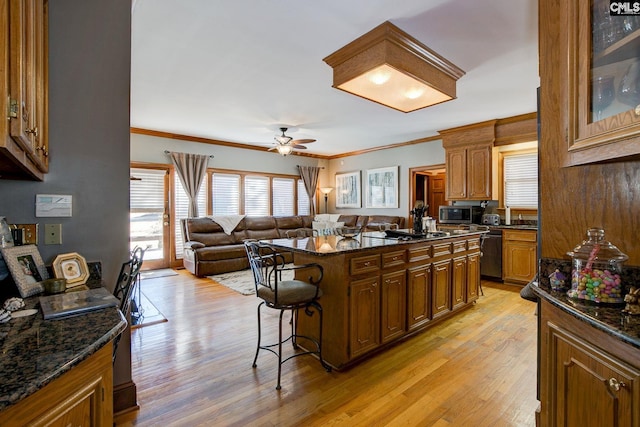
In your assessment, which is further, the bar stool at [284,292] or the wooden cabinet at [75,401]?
the bar stool at [284,292]

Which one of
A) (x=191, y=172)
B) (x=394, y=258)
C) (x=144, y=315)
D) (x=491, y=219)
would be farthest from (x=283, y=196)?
(x=394, y=258)

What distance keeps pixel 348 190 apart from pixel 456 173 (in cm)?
322

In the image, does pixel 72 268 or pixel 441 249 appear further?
pixel 441 249

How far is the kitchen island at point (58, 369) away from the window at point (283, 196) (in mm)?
6818

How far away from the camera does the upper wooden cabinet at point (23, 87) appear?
0.89 m

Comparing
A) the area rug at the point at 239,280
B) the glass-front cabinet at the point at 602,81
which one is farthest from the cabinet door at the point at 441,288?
the area rug at the point at 239,280

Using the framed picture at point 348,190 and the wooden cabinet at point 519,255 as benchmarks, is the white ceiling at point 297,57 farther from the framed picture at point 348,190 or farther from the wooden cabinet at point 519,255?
the framed picture at point 348,190

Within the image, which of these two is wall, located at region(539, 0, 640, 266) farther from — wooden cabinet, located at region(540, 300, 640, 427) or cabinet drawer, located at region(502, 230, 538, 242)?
cabinet drawer, located at region(502, 230, 538, 242)

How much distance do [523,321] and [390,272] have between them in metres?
1.87

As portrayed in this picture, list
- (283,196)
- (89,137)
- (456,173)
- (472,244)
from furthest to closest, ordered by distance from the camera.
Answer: (283,196) < (456,173) < (472,244) < (89,137)

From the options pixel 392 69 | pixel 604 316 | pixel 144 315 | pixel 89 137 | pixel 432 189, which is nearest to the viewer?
pixel 604 316

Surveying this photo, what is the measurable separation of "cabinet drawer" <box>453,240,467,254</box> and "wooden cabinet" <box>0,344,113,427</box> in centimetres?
318

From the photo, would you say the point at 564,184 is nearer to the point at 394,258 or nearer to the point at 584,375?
the point at 584,375

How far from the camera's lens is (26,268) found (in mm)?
1450
